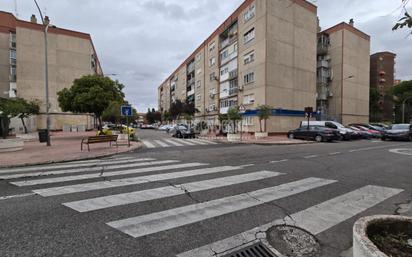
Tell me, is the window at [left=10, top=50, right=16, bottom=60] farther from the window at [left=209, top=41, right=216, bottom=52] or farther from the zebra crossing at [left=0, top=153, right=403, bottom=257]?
the zebra crossing at [left=0, top=153, right=403, bottom=257]

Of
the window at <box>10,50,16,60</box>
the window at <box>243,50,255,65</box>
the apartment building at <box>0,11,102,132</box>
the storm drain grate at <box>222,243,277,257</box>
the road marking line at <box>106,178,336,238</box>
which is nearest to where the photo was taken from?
the storm drain grate at <box>222,243,277,257</box>

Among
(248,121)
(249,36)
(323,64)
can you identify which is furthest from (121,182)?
(323,64)

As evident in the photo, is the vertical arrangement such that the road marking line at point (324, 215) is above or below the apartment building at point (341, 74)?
below

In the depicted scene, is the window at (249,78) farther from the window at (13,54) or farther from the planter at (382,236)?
the window at (13,54)

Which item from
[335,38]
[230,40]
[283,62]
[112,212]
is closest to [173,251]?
[112,212]

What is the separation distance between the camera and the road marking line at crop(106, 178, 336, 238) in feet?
11.3

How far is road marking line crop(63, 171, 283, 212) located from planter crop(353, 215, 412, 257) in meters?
3.36

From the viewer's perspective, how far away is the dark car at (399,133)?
21.0 meters

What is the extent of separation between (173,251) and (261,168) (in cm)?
556

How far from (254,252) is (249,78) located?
30.5 metres

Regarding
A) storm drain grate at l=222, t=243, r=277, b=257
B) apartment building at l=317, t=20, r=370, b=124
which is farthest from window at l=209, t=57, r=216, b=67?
storm drain grate at l=222, t=243, r=277, b=257

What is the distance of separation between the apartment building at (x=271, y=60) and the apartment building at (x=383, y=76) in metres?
43.8

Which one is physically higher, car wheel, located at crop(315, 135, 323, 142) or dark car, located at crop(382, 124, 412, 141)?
dark car, located at crop(382, 124, 412, 141)

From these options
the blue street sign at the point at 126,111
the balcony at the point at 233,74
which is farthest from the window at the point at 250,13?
the blue street sign at the point at 126,111
